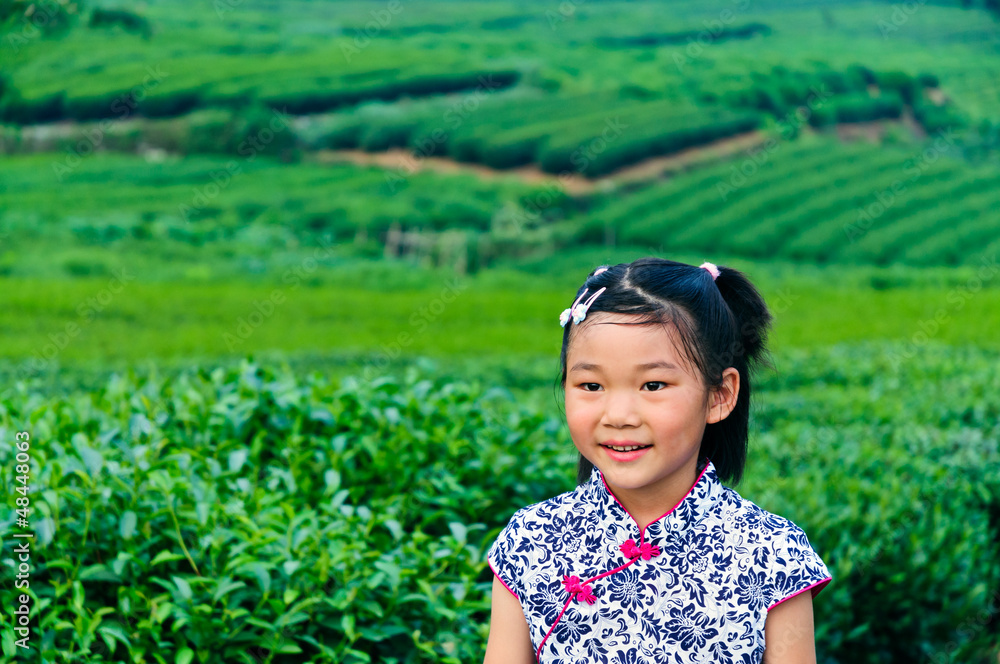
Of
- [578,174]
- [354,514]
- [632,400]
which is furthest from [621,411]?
[578,174]

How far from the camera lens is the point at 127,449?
2.29 metres

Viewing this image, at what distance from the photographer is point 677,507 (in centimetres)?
142

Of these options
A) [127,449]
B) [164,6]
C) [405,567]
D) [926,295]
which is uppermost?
[164,6]

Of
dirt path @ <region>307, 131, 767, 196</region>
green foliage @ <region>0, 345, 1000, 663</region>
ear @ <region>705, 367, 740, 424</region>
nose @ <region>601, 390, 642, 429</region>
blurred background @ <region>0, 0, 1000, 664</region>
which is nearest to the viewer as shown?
nose @ <region>601, 390, 642, 429</region>

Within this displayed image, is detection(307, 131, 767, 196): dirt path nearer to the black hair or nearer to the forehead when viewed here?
the black hair

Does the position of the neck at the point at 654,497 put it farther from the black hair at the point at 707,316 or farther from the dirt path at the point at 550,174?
the dirt path at the point at 550,174

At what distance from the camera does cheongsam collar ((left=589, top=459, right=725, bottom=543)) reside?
1.41 meters

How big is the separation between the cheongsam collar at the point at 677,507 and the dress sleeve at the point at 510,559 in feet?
0.40

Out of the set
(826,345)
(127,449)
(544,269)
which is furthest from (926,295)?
(127,449)

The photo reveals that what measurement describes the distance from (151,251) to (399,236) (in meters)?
2.73

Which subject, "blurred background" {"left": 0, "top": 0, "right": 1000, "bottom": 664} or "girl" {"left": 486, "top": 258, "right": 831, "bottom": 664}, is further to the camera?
"blurred background" {"left": 0, "top": 0, "right": 1000, "bottom": 664}

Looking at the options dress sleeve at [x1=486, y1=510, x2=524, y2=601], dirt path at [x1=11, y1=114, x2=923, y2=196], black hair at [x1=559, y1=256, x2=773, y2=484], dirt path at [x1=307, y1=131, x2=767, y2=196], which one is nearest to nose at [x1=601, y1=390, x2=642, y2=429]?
black hair at [x1=559, y1=256, x2=773, y2=484]

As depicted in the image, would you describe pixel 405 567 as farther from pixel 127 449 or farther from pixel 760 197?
pixel 760 197

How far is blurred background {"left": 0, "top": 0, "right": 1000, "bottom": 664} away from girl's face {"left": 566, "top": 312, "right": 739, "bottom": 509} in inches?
31.2
